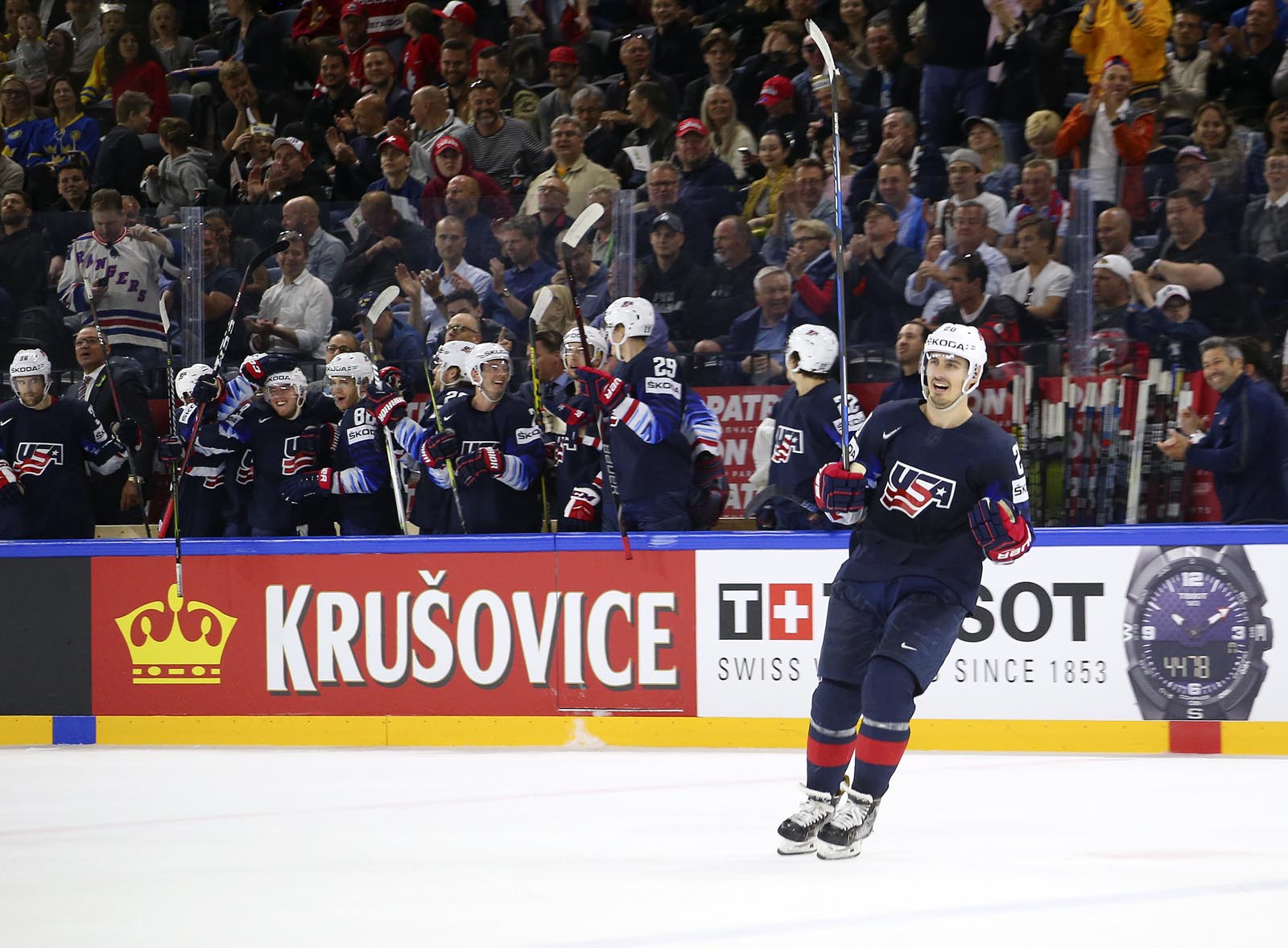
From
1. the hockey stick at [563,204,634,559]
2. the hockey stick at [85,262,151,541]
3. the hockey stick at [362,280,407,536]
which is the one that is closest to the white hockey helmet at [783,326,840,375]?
the hockey stick at [563,204,634,559]

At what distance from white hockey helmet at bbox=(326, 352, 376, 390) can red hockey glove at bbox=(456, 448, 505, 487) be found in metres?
0.79

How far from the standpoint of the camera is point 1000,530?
16.8 ft

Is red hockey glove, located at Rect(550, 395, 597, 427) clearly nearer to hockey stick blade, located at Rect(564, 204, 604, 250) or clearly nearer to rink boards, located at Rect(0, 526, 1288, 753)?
rink boards, located at Rect(0, 526, 1288, 753)

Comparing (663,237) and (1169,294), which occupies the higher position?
(663,237)

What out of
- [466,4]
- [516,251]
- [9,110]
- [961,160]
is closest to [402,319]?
[516,251]

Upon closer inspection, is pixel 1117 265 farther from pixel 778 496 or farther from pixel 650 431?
pixel 650 431

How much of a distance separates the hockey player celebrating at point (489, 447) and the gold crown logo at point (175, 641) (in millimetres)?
1285

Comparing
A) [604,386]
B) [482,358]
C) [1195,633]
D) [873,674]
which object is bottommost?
[1195,633]

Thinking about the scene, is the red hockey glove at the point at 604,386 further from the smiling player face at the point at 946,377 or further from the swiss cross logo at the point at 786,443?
the smiling player face at the point at 946,377

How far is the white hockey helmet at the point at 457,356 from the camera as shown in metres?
8.39

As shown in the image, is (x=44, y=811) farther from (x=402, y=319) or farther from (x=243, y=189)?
(x=243, y=189)

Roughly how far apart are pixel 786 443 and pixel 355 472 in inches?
91.3

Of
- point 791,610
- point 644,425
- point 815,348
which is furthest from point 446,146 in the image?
point 791,610

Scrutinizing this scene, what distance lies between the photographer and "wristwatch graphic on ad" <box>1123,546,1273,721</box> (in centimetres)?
720
